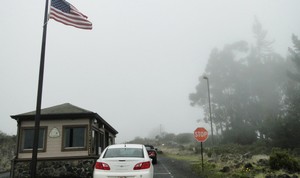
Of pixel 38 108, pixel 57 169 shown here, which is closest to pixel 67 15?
pixel 38 108

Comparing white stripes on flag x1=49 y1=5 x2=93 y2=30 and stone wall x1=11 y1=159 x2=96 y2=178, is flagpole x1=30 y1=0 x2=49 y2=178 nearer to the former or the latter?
white stripes on flag x1=49 y1=5 x2=93 y2=30

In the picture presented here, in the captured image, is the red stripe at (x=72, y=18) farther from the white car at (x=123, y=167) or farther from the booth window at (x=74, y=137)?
the booth window at (x=74, y=137)

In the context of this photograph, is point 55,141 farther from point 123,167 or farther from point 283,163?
point 283,163

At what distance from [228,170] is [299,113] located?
788 inches

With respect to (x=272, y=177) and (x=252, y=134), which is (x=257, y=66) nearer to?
Answer: (x=252, y=134)

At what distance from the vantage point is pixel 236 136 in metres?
43.8

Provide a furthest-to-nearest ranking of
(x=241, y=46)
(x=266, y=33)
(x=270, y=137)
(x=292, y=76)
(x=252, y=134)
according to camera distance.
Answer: (x=266, y=33) < (x=241, y=46) < (x=252, y=134) < (x=292, y=76) < (x=270, y=137)

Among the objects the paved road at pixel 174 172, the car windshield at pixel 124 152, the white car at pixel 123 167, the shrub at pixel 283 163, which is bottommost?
the paved road at pixel 174 172

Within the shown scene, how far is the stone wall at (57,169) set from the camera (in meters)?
16.0

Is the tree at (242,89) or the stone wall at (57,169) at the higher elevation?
the tree at (242,89)

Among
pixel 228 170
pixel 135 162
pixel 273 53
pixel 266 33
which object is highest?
pixel 266 33

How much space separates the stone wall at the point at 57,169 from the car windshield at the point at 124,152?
7.90 m

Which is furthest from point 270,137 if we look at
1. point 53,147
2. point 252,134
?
point 53,147

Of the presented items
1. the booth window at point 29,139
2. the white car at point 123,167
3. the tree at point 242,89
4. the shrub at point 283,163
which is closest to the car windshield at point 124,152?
the white car at point 123,167
